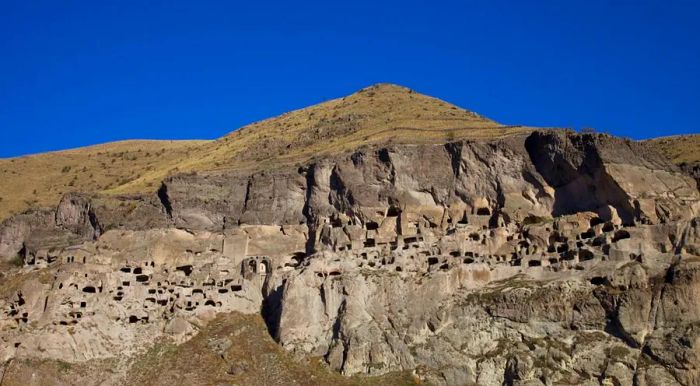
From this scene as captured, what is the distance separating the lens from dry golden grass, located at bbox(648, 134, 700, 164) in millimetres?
68000

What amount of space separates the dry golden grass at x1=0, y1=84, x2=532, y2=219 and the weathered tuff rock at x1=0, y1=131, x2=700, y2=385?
19.1 feet

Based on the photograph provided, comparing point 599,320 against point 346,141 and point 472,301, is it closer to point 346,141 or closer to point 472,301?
point 472,301

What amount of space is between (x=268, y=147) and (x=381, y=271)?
30.1 metres

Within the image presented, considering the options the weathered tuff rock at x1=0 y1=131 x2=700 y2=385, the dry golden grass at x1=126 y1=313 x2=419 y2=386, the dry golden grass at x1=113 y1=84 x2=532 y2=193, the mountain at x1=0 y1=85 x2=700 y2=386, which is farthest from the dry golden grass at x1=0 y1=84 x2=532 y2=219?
the dry golden grass at x1=126 y1=313 x2=419 y2=386

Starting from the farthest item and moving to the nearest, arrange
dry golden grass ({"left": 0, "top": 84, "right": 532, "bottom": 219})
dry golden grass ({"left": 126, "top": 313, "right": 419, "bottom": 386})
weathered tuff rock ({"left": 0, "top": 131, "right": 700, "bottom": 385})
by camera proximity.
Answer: dry golden grass ({"left": 0, "top": 84, "right": 532, "bottom": 219})
weathered tuff rock ({"left": 0, "top": 131, "right": 700, "bottom": 385})
dry golden grass ({"left": 126, "top": 313, "right": 419, "bottom": 386})

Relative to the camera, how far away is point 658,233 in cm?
5550

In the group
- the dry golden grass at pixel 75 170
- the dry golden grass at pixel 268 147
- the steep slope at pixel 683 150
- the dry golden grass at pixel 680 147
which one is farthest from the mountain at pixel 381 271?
the dry golden grass at pixel 75 170

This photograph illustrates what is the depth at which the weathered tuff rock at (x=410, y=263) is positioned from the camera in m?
51.6

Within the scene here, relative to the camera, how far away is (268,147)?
277ft

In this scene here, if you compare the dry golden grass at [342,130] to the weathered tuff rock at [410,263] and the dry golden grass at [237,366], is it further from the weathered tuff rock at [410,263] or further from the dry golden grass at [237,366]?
the dry golden grass at [237,366]

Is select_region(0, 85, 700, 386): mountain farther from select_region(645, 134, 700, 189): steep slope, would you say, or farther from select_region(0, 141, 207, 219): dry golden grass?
select_region(0, 141, 207, 219): dry golden grass

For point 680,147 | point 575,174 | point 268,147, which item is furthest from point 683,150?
point 268,147

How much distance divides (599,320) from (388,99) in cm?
4795

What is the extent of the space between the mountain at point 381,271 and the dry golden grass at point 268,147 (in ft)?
14.5
